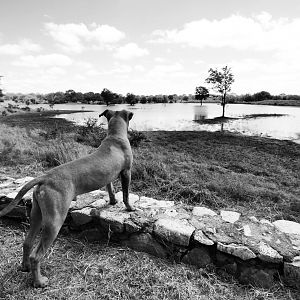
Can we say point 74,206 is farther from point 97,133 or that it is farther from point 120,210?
point 97,133

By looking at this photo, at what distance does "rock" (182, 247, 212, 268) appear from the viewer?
11.4 ft

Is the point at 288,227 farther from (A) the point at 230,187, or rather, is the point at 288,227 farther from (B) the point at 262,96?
(B) the point at 262,96

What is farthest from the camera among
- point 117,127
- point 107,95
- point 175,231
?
point 107,95

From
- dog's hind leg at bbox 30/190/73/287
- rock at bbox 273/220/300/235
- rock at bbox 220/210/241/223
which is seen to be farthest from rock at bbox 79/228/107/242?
rock at bbox 273/220/300/235

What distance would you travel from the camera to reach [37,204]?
303 centimetres

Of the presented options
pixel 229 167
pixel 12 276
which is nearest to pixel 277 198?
pixel 229 167

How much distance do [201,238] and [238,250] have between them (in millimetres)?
489

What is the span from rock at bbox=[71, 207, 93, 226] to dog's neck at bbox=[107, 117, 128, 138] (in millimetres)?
1338

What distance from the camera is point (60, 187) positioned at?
114 inches

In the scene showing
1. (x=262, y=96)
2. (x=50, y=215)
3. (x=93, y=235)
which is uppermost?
(x=262, y=96)

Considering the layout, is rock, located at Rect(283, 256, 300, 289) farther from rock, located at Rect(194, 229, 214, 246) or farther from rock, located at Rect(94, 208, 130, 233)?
rock, located at Rect(94, 208, 130, 233)

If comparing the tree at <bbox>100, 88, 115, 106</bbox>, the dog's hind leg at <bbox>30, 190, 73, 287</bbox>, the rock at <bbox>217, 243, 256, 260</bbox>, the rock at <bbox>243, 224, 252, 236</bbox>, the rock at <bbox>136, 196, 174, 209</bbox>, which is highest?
the tree at <bbox>100, 88, 115, 106</bbox>

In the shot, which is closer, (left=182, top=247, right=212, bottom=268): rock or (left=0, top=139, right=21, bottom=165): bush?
(left=182, top=247, right=212, bottom=268): rock

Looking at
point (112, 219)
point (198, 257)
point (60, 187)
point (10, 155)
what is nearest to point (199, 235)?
point (198, 257)
